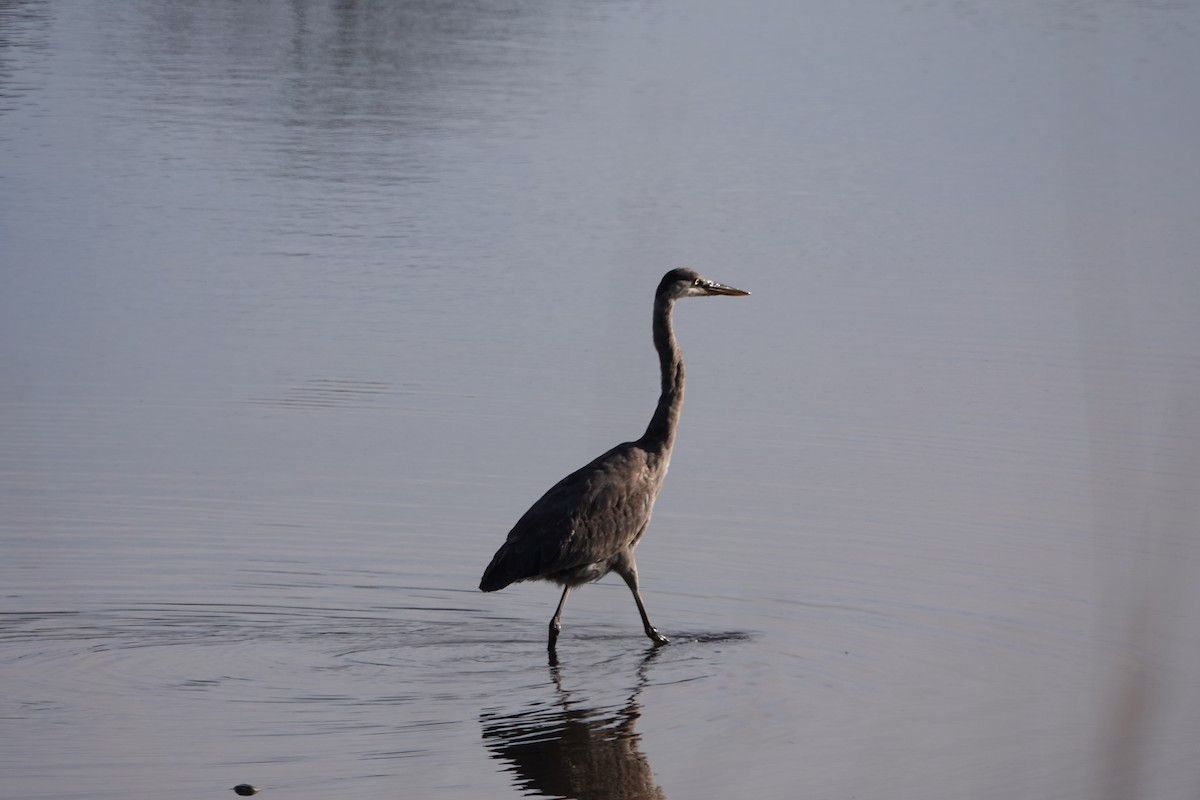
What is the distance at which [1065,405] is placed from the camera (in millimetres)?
12508

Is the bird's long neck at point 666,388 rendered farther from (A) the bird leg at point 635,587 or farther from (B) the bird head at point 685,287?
(A) the bird leg at point 635,587

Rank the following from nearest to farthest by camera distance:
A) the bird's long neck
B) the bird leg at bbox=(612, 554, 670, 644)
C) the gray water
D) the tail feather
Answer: the gray water < the tail feather < the bird leg at bbox=(612, 554, 670, 644) < the bird's long neck

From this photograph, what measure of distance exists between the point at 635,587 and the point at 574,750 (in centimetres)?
171

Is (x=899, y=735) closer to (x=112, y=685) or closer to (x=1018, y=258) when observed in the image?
(x=112, y=685)

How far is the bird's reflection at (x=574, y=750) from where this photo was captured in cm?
666

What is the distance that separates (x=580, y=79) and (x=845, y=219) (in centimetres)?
951

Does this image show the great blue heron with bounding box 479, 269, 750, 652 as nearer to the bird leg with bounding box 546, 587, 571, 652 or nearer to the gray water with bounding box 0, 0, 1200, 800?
the bird leg with bounding box 546, 587, 571, 652

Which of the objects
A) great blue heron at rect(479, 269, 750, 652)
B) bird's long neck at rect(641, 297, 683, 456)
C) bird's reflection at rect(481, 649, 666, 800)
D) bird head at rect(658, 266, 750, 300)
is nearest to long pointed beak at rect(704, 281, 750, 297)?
bird head at rect(658, 266, 750, 300)

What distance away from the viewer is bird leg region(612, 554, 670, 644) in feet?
27.8

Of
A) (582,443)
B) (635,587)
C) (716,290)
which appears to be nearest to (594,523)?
(635,587)

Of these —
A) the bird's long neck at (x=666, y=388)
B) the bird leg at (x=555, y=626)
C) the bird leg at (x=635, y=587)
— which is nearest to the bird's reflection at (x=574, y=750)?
the bird leg at (x=555, y=626)

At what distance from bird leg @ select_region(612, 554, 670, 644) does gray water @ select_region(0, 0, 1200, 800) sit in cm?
11

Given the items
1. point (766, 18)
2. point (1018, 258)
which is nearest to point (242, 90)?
point (1018, 258)

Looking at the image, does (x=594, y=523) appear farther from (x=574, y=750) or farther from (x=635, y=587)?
(x=574, y=750)
